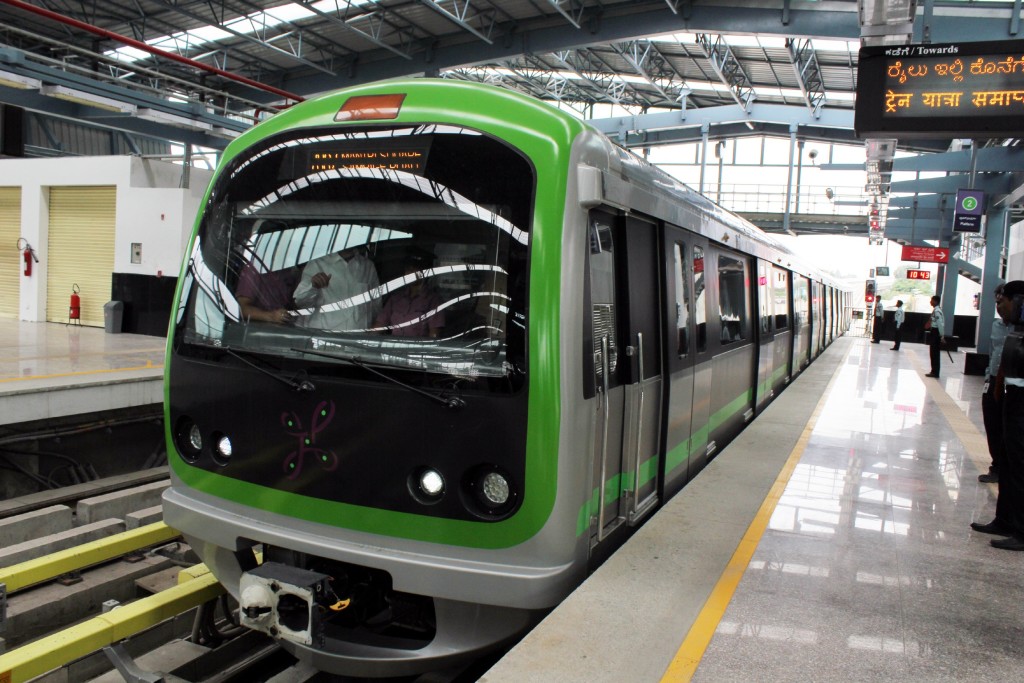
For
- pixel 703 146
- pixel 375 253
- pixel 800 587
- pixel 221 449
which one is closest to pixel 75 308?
pixel 221 449

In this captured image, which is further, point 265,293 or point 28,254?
point 28,254

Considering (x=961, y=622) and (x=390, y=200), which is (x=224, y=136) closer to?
(x=390, y=200)

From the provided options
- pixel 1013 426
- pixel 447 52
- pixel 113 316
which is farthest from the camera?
pixel 447 52

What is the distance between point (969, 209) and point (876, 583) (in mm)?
15544

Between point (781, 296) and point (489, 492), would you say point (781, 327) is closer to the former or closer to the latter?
point (781, 296)

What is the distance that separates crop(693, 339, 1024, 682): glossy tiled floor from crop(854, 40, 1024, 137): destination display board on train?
3244 mm

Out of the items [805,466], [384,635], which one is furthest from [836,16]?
[384,635]

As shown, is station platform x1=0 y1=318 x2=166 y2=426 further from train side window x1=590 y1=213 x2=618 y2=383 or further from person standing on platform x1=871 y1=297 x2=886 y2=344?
person standing on platform x1=871 y1=297 x2=886 y2=344

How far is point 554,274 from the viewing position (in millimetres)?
3482

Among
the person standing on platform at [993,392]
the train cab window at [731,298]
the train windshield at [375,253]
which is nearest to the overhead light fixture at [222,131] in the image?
the train cab window at [731,298]

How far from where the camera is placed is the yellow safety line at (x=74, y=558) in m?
4.29

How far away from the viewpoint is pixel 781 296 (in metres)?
10.9

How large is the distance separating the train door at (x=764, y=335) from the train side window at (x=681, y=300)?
11.5ft

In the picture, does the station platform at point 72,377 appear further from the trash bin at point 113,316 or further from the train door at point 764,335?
the train door at point 764,335
